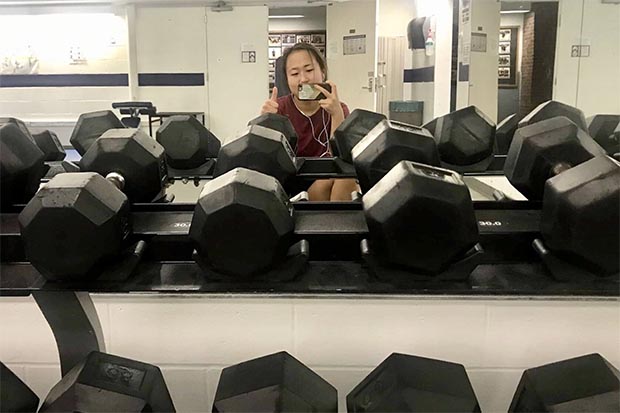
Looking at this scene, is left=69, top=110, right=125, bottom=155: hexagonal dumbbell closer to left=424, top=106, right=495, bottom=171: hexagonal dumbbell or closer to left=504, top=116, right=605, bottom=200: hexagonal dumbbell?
left=424, top=106, right=495, bottom=171: hexagonal dumbbell

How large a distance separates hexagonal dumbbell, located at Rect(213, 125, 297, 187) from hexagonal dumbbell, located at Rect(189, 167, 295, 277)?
35cm

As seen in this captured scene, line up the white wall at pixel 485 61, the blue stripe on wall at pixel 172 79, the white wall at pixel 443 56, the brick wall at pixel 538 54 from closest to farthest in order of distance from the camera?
the brick wall at pixel 538 54 < the white wall at pixel 485 61 < the white wall at pixel 443 56 < the blue stripe on wall at pixel 172 79

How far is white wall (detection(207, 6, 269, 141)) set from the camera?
5.22 meters

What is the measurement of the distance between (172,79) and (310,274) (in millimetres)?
4983

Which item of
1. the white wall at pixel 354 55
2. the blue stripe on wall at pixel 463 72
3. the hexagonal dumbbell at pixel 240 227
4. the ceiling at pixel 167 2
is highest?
the ceiling at pixel 167 2

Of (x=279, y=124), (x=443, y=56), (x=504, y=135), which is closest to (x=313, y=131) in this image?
(x=279, y=124)

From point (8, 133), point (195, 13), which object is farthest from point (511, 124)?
point (195, 13)

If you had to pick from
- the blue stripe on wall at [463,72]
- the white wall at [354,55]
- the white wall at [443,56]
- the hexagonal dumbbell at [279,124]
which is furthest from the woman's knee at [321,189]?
the white wall at [354,55]

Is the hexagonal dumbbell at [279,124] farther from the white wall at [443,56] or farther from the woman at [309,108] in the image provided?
the white wall at [443,56]

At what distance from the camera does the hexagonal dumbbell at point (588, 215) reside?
0.75 metres

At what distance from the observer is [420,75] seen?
475cm

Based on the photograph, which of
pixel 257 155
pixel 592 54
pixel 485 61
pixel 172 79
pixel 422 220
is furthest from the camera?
pixel 172 79

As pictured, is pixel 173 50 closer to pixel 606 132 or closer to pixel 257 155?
pixel 606 132

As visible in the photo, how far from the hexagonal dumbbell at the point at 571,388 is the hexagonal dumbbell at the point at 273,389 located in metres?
0.28
